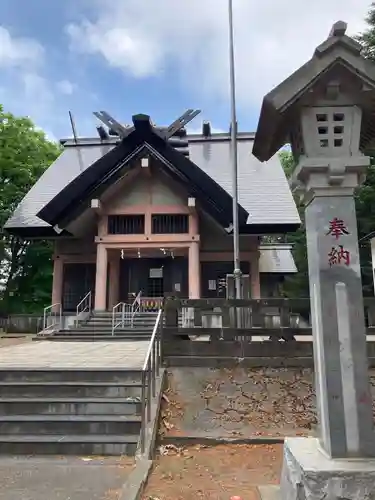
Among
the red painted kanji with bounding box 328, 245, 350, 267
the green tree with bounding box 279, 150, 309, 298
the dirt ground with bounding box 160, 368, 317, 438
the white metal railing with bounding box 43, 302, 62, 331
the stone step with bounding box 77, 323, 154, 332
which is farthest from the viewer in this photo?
the green tree with bounding box 279, 150, 309, 298

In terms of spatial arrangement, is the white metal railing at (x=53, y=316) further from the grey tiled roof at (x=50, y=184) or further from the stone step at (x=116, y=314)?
the grey tiled roof at (x=50, y=184)

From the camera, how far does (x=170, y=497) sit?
3801 millimetres

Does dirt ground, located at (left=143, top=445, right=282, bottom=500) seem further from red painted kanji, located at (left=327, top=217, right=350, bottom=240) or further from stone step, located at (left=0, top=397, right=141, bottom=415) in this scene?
red painted kanji, located at (left=327, top=217, right=350, bottom=240)

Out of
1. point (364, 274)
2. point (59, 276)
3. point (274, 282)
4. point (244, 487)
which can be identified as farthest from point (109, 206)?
point (244, 487)

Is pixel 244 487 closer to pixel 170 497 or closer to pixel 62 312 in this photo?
pixel 170 497

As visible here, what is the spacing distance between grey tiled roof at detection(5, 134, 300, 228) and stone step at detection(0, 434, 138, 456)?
11.9 meters

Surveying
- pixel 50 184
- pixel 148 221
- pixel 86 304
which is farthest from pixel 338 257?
pixel 50 184

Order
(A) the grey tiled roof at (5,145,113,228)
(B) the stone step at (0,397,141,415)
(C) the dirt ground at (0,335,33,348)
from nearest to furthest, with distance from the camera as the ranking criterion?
(B) the stone step at (0,397,141,415) < (C) the dirt ground at (0,335,33,348) < (A) the grey tiled roof at (5,145,113,228)

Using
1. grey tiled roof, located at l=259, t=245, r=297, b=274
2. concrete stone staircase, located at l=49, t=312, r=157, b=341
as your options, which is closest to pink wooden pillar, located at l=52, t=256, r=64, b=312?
concrete stone staircase, located at l=49, t=312, r=157, b=341

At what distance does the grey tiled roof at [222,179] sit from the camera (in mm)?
16719

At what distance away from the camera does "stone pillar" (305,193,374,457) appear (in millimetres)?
3203

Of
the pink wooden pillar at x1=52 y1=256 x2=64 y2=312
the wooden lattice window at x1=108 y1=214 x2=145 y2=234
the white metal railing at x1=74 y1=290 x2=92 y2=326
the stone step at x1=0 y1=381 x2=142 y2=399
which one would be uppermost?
the wooden lattice window at x1=108 y1=214 x2=145 y2=234

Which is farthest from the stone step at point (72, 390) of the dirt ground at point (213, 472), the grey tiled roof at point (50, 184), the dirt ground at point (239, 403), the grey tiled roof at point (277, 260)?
the grey tiled roof at point (277, 260)

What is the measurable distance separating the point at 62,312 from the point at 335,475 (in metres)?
15.3
